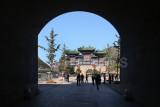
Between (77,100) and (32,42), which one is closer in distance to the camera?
(77,100)

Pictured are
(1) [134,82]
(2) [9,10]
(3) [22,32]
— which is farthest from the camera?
(3) [22,32]

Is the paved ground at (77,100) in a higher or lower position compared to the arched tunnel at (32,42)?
lower

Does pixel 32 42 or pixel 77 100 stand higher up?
pixel 32 42

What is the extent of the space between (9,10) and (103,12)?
6.83 metres

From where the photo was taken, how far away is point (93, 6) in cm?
1155

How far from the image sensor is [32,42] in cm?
1182

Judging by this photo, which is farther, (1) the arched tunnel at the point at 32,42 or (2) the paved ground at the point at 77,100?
(2) the paved ground at the point at 77,100

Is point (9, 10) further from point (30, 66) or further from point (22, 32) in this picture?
point (30, 66)

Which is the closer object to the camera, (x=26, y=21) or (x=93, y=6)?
(x=26, y=21)

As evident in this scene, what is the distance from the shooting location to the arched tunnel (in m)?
6.47

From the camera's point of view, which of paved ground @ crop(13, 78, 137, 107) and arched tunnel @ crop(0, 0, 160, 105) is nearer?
arched tunnel @ crop(0, 0, 160, 105)

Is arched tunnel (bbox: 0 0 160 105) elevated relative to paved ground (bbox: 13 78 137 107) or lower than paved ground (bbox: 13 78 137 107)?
elevated

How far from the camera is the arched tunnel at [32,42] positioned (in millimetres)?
6470

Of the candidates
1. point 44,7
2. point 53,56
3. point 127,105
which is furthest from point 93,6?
point 53,56
